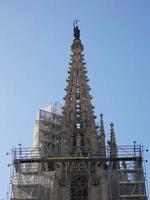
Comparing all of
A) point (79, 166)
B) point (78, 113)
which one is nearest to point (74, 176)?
point (79, 166)

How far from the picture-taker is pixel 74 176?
180 feet

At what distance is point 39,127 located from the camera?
64.8 m

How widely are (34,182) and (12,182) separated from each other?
145 centimetres

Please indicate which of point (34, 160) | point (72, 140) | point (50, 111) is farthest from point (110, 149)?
point (50, 111)

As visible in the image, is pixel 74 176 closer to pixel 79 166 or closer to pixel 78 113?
pixel 79 166

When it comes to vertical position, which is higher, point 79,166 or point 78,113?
point 78,113

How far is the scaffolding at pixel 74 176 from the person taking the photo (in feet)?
169

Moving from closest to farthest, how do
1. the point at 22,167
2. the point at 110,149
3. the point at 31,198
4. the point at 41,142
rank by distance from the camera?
the point at 31,198 < the point at 22,167 < the point at 110,149 < the point at 41,142

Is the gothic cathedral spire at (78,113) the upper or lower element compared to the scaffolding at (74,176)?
upper

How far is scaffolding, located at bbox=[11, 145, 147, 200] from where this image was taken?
51.6 meters

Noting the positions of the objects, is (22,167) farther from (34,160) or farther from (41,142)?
(41,142)

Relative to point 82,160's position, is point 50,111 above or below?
above

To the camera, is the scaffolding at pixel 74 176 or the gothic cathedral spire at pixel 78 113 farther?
the gothic cathedral spire at pixel 78 113

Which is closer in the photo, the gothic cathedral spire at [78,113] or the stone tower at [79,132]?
the stone tower at [79,132]
